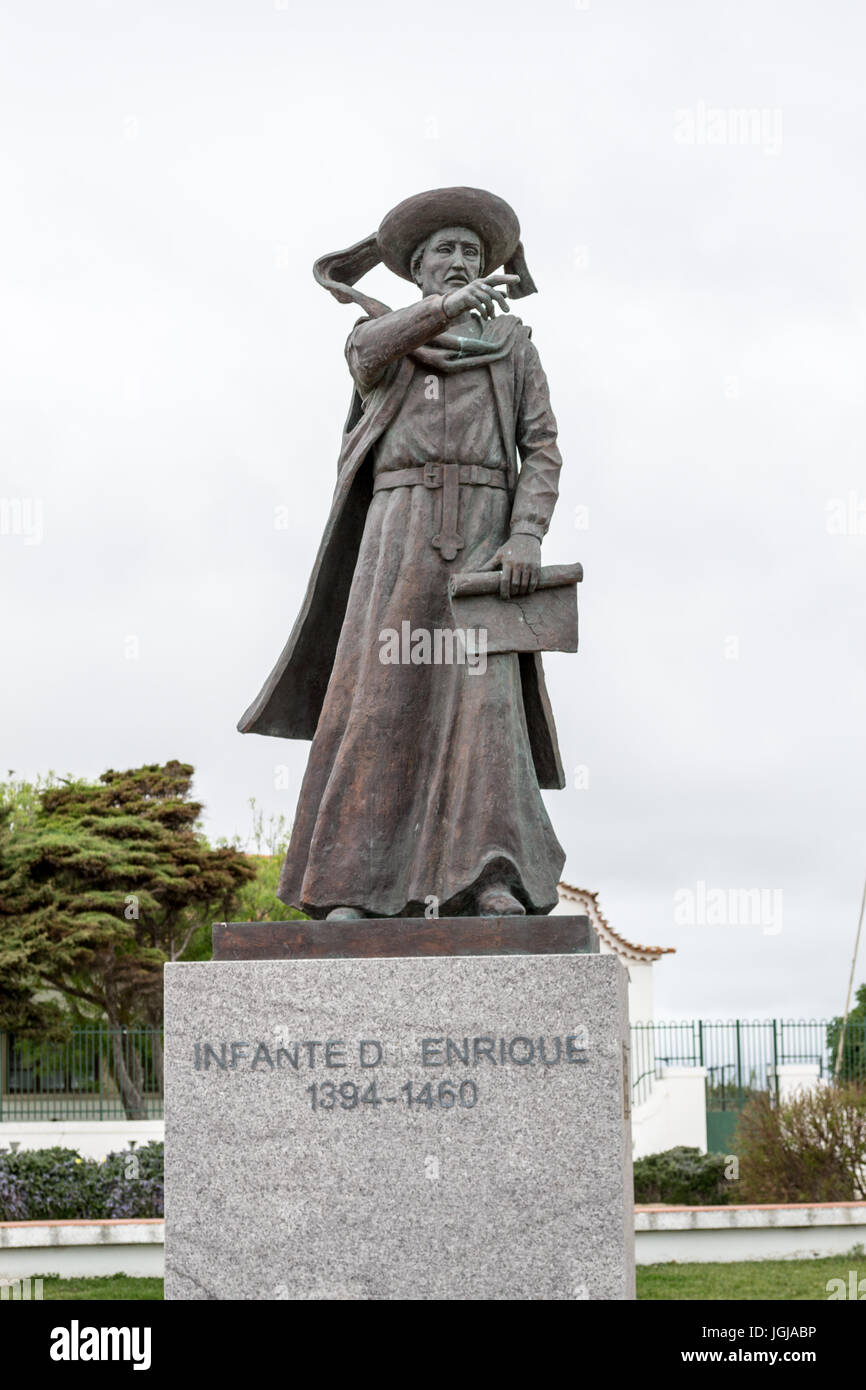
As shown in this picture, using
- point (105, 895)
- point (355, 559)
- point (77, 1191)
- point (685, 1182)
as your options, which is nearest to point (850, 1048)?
point (685, 1182)

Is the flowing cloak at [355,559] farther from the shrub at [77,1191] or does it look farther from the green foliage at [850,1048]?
the green foliage at [850,1048]

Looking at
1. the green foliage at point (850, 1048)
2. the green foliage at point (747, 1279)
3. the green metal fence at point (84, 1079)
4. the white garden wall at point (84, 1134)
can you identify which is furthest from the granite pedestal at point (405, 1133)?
the white garden wall at point (84, 1134)

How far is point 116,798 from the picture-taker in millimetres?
30391

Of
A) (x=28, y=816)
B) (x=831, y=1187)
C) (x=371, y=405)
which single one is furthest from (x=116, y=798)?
(x=371, y=405)

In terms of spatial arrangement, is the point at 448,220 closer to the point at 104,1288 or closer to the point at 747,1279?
the point at 104,1288

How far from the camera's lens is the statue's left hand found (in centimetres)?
562

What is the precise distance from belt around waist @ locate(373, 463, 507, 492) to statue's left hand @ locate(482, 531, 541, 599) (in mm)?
308

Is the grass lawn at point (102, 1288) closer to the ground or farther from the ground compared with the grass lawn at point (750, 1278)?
farther from the ground

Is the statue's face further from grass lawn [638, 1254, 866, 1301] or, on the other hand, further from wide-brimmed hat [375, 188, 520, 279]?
grass lawn [638, 1254, 866, 1301]

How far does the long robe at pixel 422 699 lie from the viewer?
5.61 m

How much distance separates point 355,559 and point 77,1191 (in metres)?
9.12

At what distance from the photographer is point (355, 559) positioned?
629 centimetres
